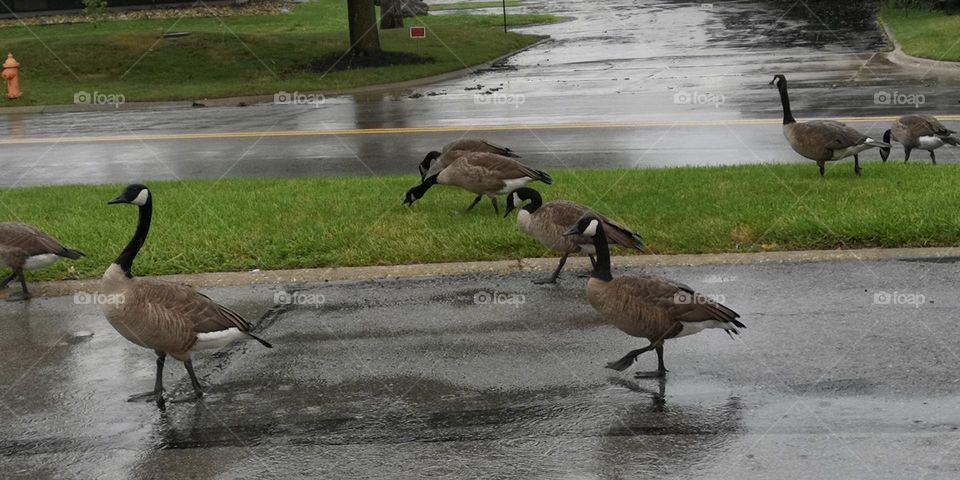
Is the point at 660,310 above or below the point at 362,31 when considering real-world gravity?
above

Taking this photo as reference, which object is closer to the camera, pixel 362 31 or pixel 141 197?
pixel 141 197

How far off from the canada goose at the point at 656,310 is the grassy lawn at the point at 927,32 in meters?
20.9

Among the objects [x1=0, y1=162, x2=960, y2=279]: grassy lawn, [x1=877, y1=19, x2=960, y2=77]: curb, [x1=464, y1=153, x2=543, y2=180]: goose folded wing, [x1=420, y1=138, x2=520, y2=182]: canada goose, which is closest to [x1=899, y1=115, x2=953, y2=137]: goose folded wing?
[x1=0, y1=162, x2=960, y2=279]: grassy lawn

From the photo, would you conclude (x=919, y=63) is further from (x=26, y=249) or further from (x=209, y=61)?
(x=26, y=249)

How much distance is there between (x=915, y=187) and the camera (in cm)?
1184

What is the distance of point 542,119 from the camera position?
2081 centimetres

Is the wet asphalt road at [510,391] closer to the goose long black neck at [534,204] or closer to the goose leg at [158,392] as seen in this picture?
the goose leg at [158,392]

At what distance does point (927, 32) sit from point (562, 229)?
79.8ft

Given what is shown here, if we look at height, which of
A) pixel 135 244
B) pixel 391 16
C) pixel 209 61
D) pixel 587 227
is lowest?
pixel 209 61

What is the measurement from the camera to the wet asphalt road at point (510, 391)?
19.9ft

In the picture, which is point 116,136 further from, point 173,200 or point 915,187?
point 915,187

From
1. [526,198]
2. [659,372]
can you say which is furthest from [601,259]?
[526,198]

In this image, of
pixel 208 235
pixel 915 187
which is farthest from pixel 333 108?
pixel 915 187

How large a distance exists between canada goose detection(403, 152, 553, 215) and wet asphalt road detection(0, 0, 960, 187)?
4150 mm
